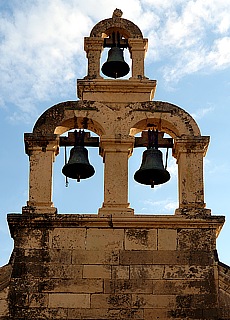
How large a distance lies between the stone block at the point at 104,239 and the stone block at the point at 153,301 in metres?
0.79

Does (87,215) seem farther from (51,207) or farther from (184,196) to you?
(184,196)

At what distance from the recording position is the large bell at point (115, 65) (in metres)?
15.6

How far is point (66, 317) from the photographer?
12.6 meters

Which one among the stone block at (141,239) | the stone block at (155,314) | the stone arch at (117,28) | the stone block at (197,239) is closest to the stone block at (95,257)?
the stone block at (141,239)

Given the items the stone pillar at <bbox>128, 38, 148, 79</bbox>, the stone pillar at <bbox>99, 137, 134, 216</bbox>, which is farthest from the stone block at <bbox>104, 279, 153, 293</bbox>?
the stone pillar at <bbox>128, 38, 148, 79</bbox>

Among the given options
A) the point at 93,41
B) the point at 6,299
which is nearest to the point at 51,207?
the point at 6,299

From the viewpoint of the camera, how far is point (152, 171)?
A: 46.2 feet

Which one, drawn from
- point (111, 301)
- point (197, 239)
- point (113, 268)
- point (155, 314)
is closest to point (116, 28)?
point (197, 239)

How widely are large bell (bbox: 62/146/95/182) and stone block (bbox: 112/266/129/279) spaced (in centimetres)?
186

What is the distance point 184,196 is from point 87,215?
1.47 metres

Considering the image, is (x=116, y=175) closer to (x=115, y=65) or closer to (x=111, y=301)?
(x=111, y=301)

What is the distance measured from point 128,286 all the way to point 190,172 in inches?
80.3

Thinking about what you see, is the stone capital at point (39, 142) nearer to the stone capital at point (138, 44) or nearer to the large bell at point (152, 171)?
the large bell at point (152, 171)

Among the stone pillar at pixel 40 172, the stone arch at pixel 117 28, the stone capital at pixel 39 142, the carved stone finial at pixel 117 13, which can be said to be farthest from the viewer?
the carved stone finial at pixel 117 13
